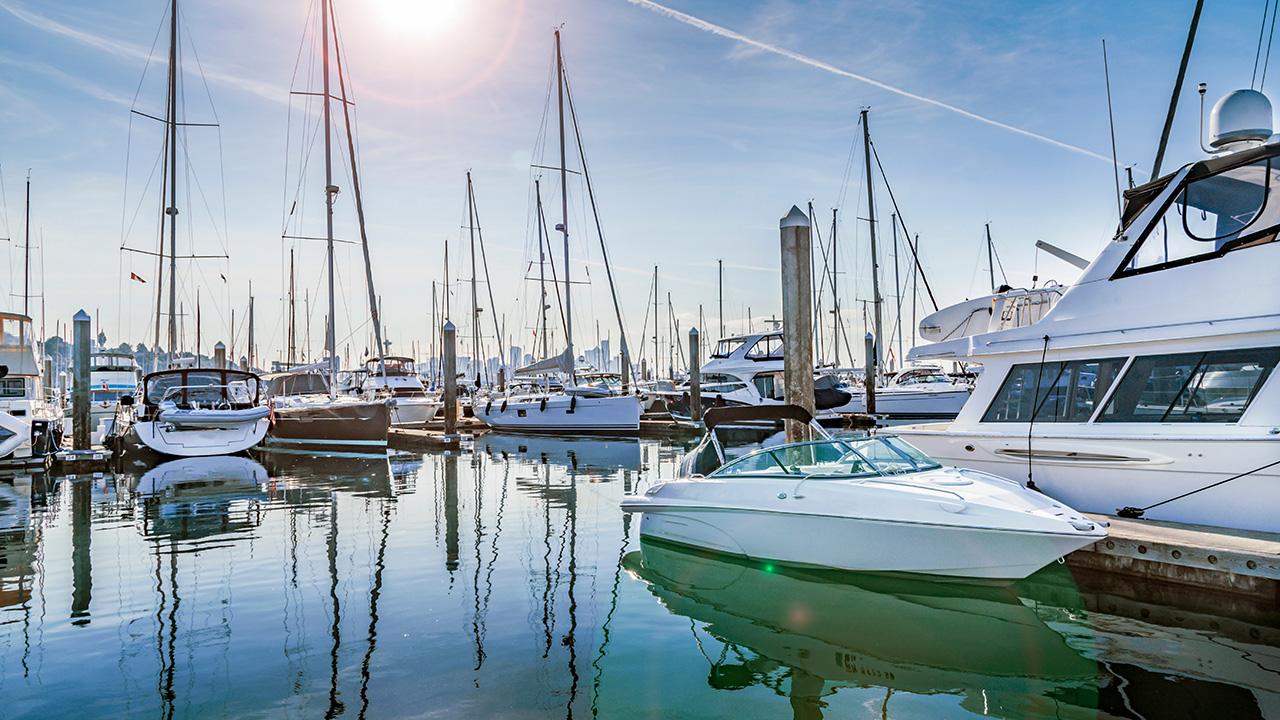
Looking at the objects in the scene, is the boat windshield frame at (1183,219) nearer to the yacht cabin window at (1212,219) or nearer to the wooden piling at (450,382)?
the yacht cabin window at (1212,219)

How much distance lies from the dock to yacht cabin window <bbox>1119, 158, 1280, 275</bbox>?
2892 mm

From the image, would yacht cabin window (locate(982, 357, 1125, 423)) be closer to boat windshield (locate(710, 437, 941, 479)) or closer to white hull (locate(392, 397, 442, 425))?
boat windshield (locate(710, 437, 941, 479))

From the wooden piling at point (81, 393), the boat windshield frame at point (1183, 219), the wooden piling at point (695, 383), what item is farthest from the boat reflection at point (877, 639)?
the wooden piling at point (695, 383)

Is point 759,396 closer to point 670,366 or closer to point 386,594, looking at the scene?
point 386,594

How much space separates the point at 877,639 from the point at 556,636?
272 cm

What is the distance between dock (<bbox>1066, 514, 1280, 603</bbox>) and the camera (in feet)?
20.1

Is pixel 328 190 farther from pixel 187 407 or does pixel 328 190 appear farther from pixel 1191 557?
pixel 1191 557

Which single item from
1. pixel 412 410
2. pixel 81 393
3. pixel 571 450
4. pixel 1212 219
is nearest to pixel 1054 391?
pixel 1212 219

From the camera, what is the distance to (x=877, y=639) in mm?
6090

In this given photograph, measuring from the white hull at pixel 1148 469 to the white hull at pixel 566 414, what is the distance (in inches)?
749

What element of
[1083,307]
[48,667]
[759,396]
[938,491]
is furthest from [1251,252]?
[759,396]

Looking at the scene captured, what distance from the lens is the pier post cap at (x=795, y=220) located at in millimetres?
11211

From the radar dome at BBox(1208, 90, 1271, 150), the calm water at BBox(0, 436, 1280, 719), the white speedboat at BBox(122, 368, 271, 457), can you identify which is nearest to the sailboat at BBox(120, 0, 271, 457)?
the white speedboat at BBox(122, 368, 271, 457)

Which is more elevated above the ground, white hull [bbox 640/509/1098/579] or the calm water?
white hull [bbox 640/509/1098/579]
